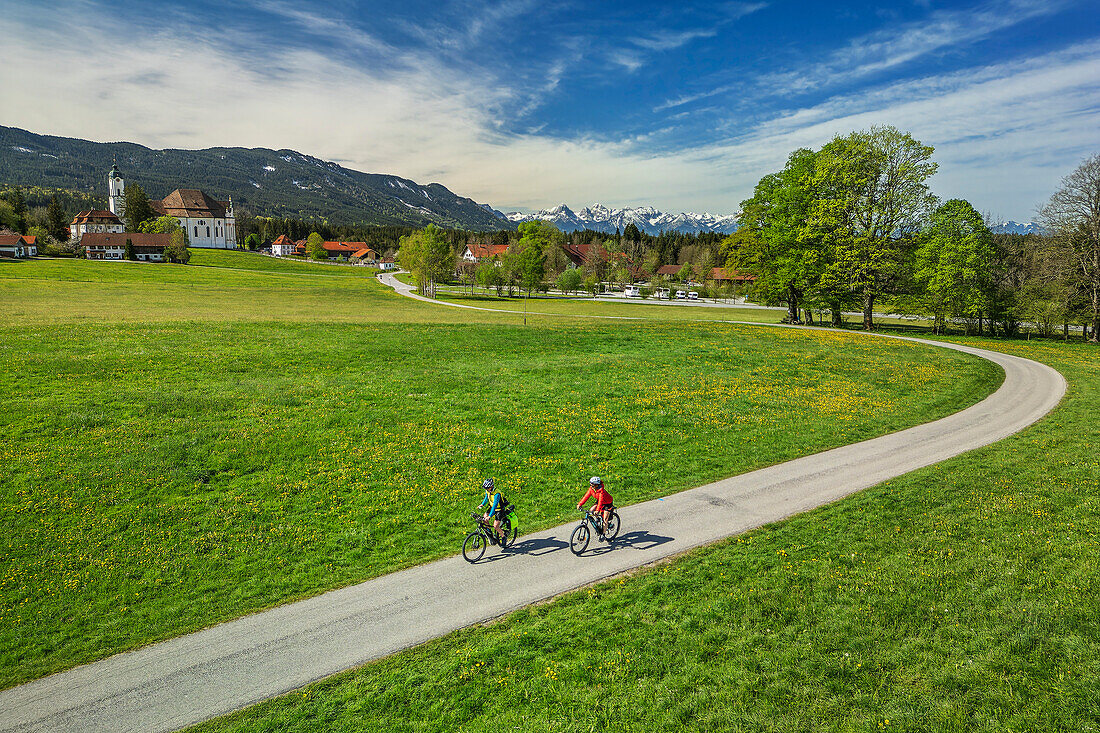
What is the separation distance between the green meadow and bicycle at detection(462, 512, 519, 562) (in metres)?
1.07

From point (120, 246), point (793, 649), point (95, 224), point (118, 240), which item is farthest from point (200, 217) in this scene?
point (793, 649)

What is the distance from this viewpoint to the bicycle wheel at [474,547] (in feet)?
43.2

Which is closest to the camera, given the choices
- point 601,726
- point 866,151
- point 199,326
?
point 601,726

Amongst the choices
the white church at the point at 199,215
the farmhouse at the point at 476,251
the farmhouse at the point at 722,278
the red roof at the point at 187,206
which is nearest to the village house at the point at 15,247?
the white church at the point at 199,215

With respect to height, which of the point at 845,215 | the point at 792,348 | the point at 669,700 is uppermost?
the point at 845,215

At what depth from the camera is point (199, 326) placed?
127 feet

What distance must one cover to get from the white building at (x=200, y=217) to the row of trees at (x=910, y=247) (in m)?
198

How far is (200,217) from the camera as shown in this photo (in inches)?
7234

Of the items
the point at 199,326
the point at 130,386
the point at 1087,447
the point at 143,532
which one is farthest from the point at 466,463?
the point at 199,326

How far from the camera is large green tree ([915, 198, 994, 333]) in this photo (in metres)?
51.7

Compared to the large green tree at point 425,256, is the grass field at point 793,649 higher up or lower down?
lower down

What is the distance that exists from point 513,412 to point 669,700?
55.5ft

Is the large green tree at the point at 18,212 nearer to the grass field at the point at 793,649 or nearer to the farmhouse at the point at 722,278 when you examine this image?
the farmhouse at the point at 722,278

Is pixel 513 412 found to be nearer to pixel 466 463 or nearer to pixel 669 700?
A: pixel 466 463
